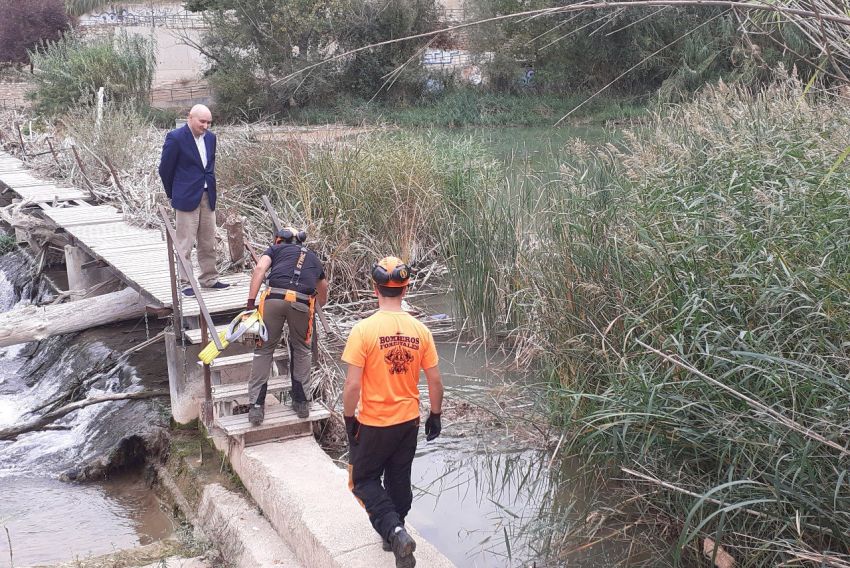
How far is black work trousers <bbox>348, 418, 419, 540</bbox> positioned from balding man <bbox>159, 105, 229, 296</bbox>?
3.35 m

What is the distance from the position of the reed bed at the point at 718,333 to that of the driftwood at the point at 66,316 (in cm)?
439

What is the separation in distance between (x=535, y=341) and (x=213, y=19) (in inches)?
1137

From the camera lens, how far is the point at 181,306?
683 cm

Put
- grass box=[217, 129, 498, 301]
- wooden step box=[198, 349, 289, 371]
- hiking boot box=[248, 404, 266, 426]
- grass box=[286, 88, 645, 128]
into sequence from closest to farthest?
1. hiking boot box=[248, 404, 266, 426]
2. wooden step box=[198, 349, 289, 371]
3. grass box=[217, 129, 498, 301]
4. grass box=[286, 88, 645, 128]

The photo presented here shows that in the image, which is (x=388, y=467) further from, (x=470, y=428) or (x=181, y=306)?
(x=181, y=306)

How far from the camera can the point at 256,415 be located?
18.4ft

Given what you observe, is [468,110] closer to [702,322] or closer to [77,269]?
[77,269]

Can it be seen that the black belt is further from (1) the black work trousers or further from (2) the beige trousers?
(2) the beige trousers

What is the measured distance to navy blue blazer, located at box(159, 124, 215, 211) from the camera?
6.96 meters

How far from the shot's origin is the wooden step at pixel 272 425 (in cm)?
566

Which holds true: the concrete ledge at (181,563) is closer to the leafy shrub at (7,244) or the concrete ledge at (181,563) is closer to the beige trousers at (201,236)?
the beige trousers at (201,236)

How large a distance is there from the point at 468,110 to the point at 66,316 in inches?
950

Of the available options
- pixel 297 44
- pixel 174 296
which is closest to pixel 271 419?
pixel 174 296

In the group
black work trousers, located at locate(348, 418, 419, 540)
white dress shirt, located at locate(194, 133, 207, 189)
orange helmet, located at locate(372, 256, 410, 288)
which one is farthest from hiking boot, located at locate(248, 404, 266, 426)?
white dress shirt, located at locate(194, 133, 207, 189)
